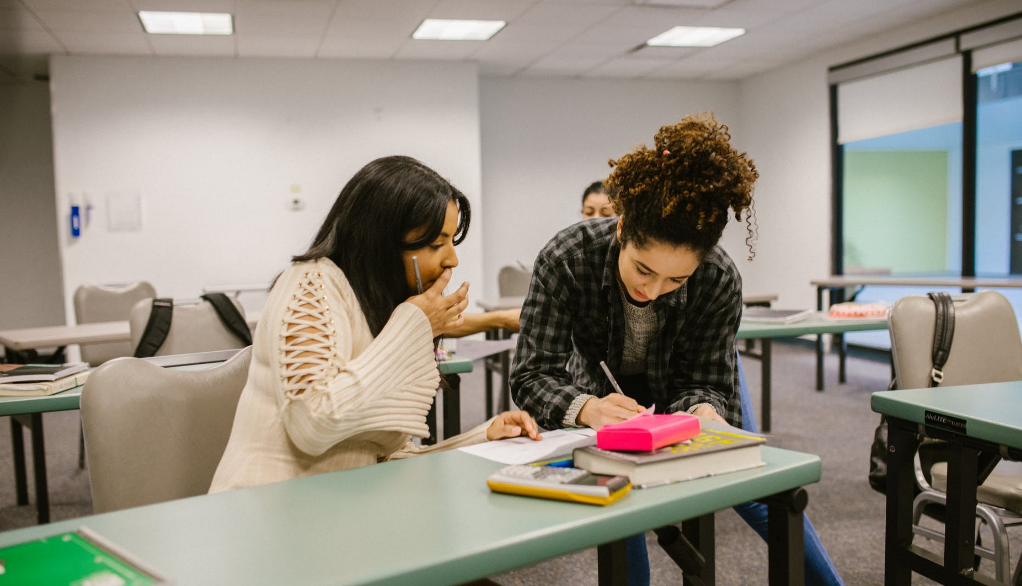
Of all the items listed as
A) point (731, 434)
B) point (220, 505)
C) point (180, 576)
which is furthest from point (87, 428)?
point (731, 434)

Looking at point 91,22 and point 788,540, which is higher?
point 91,22

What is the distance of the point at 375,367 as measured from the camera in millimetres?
1137

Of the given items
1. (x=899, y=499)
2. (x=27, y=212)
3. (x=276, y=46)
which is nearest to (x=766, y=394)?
(x=899, y=499)

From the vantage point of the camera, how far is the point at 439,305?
1280mm

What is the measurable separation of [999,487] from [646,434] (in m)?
1.17

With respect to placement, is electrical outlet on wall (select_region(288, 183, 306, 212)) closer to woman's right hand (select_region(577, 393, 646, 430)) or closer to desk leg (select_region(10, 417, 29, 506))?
desk leg (select_region(10, 417, 29, 506))

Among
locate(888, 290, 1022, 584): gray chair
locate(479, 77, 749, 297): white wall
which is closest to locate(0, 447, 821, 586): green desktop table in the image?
locate(888, 290, 1022, 584): gray chair

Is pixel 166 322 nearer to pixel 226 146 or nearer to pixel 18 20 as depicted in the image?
pixel 18 20

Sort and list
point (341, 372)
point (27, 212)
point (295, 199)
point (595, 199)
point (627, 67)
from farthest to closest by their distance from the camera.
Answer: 1. point (627, 67)
2. point (27, 212)
3. point (295, 199)
4. point (595, 199)
5. point (341, 372)

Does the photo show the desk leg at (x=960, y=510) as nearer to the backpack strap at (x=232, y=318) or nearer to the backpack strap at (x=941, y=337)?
the backpack strap at (x=941, y=337)

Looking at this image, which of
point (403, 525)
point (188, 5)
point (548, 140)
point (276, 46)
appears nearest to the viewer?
point (403, 525)

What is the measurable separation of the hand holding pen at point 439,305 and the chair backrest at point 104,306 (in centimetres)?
309

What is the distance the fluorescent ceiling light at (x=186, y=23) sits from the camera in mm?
4793

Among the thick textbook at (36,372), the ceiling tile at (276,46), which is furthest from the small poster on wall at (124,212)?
the thick textbook at (36,372)
